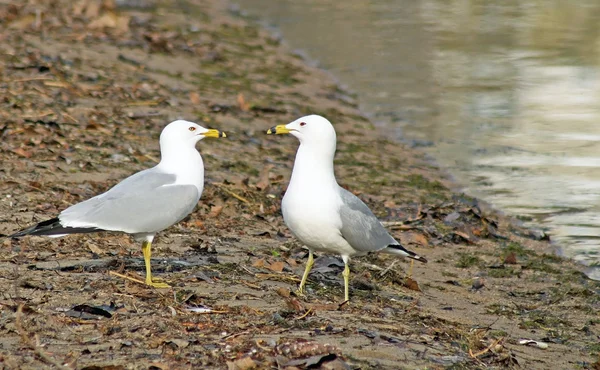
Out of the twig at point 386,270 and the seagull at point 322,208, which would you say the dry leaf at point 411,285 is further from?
the seagull at point 322,208

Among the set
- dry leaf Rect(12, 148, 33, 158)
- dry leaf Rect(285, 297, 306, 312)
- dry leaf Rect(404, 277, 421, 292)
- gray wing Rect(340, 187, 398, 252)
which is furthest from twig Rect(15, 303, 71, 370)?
dry leaf Rect(12, 148, 33, 158)

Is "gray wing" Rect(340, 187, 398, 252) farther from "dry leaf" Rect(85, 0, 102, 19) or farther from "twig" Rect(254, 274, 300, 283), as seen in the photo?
"dry leaf" Rect(85, 0, 102, 19)

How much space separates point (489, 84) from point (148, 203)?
966cm

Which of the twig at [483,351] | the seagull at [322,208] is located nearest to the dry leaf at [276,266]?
the seagull at [322,208]

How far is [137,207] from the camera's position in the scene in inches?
234

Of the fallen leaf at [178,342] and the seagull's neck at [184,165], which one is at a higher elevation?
the seagull's neck at [184,165]

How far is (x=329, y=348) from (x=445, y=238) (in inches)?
149

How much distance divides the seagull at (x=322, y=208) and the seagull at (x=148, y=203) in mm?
586

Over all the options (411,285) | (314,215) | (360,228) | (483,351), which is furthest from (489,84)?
(483,351)

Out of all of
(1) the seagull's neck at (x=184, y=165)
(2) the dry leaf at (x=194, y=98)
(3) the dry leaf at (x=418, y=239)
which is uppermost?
(1) the seagull's neck at (x=184, y=165)

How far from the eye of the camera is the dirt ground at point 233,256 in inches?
197

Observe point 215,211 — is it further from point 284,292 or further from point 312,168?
point 284,292

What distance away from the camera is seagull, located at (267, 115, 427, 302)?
5.90 meters

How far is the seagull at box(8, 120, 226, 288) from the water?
367 centimetres
